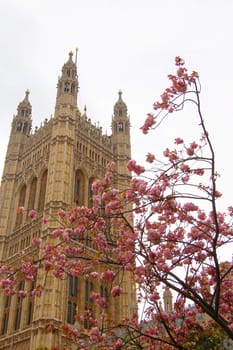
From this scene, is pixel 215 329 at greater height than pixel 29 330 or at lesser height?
lesser

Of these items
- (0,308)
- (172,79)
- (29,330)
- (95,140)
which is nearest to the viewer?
(172,79)

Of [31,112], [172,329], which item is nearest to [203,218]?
[172,329]

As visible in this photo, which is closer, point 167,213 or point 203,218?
point 167,213

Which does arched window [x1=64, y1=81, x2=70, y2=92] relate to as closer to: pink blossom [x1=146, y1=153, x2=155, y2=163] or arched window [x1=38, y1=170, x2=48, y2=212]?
arched window [x1=38, y1=170, x2=48, y2=212]

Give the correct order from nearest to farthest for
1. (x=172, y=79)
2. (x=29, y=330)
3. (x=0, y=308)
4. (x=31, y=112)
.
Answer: (x=172, y=79) < (x=29, y=330) < (x=0, y=308) < (x=31, y=112)

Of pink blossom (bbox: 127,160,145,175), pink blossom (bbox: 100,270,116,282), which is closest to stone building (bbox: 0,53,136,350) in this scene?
pink blossom (bbox: 100,270,116,282)

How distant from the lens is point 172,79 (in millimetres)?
8273

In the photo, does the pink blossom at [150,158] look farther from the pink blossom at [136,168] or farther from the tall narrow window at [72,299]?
the tall narrow window at [72,299]

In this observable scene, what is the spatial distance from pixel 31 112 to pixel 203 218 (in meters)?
40.6

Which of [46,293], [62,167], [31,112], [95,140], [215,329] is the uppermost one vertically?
[31,112]

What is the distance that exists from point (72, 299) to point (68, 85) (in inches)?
878

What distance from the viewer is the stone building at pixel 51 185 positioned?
27906 millimetres

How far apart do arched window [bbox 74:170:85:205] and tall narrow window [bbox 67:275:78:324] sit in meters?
7.63

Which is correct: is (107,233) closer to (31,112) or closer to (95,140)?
(95,140)
